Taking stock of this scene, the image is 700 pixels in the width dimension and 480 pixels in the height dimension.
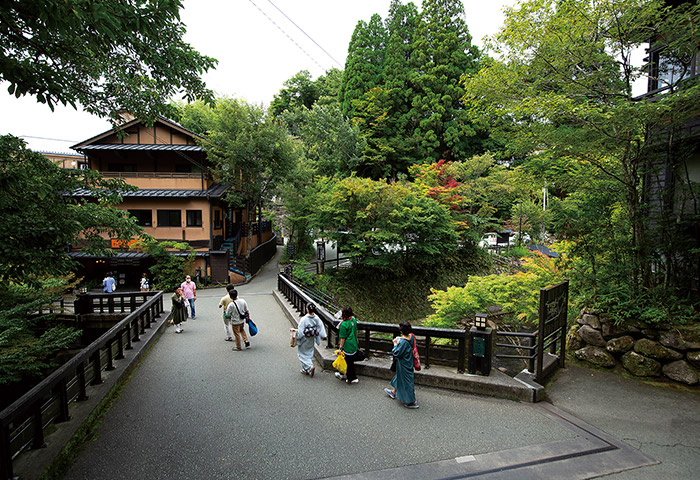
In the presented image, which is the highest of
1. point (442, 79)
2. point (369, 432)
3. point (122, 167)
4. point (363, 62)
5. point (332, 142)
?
point (363, 62)

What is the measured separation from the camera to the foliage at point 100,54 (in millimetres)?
3232

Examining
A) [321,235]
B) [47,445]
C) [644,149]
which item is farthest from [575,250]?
[321,235]

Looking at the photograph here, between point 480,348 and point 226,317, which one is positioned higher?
point 480,348

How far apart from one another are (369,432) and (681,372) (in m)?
5.89

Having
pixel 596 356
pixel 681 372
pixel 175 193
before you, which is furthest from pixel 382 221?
pixel 175 193

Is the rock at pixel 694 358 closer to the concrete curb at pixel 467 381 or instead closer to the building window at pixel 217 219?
the concrete curb at pixel 467 381

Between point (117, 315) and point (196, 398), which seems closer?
point (196, 398)

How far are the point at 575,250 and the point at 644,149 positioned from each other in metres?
2.41

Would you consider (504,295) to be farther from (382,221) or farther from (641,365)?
(382,221)

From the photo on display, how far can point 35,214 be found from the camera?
4684mm

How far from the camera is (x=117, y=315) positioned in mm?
13008

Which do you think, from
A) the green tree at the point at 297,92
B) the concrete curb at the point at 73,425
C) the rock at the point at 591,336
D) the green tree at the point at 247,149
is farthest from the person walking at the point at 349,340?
the green tree at the point at 297,92

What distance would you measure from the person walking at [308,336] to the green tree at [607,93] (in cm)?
643

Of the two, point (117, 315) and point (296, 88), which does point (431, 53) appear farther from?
point (117, 315)
